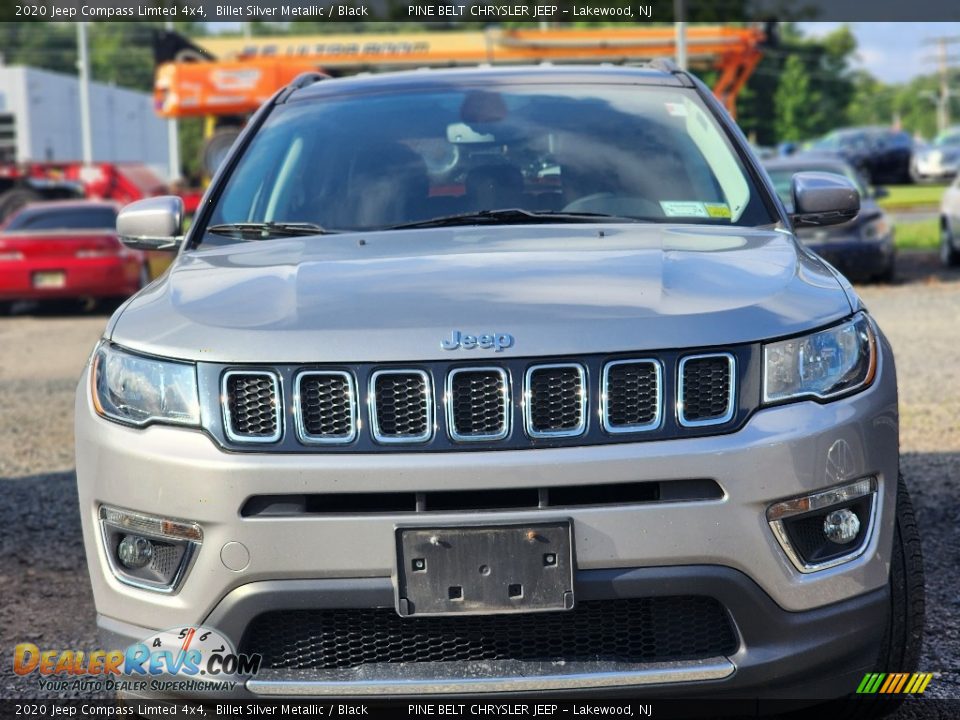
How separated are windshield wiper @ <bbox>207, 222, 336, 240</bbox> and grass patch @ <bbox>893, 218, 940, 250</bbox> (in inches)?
651

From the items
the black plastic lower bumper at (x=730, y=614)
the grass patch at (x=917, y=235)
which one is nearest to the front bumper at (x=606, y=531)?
the black plastic lower bumper at (x=730, y=614)

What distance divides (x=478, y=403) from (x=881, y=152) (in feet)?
129

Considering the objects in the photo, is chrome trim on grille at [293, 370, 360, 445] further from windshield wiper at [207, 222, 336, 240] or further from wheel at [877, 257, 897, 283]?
wheel at [877, 257, 897, 283]

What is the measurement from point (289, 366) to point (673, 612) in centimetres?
92

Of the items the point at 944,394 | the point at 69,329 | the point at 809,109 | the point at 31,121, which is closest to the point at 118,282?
the point at 69,329

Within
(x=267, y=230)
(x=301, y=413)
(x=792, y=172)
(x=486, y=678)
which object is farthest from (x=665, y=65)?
(x=792, y=172)

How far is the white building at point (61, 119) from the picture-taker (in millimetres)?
33562

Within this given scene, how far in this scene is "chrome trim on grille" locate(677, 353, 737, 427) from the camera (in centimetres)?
277

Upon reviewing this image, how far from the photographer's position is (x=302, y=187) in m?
4.23

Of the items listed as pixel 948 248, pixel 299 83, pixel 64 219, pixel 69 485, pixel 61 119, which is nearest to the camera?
pixel 299 83

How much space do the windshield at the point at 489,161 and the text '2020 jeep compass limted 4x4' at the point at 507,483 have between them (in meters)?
0.93

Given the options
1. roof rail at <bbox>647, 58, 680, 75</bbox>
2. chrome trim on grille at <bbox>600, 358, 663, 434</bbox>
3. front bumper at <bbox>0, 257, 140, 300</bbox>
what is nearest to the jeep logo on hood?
chrome trim on grille at <bbox>600, 358, 663, 434</bbox>

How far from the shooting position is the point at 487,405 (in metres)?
2.78

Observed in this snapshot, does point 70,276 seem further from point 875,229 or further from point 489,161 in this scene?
point 489,161
